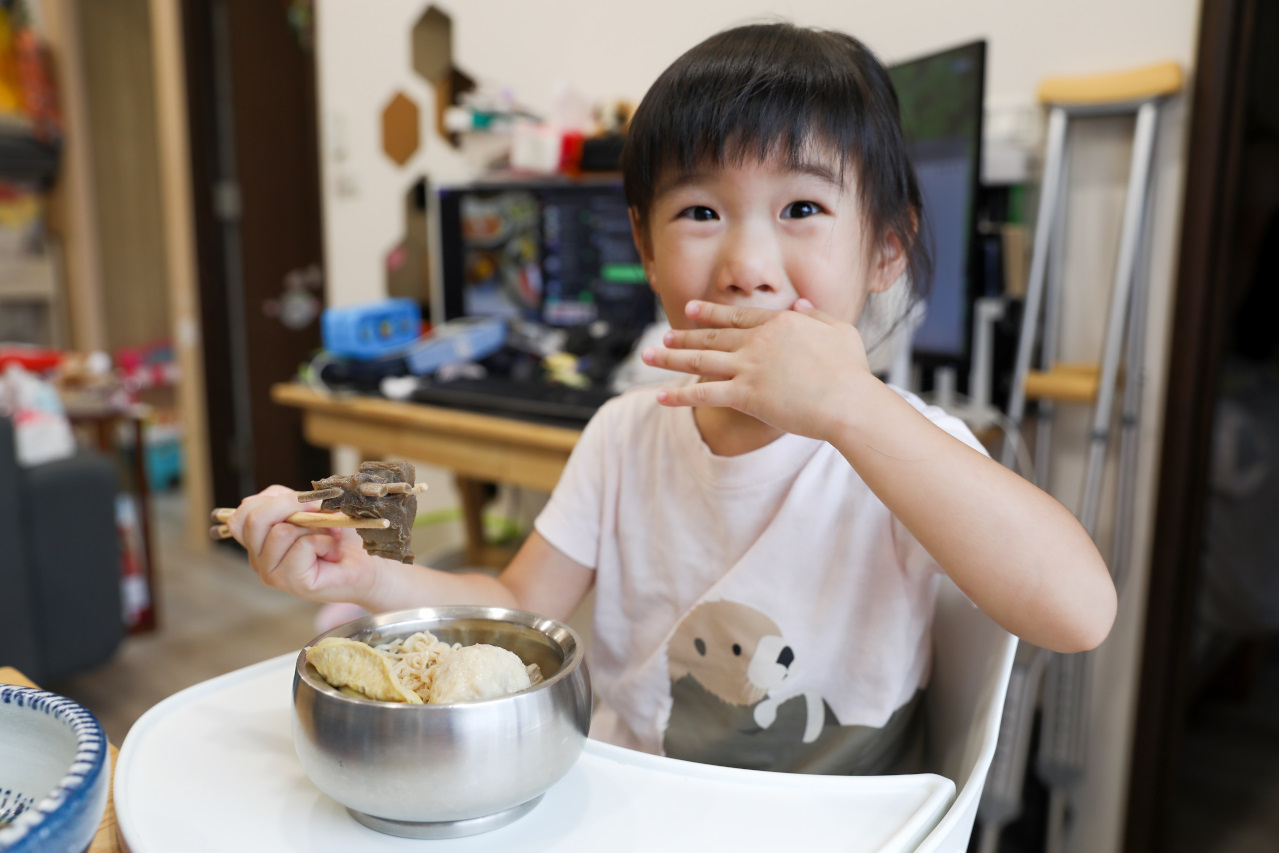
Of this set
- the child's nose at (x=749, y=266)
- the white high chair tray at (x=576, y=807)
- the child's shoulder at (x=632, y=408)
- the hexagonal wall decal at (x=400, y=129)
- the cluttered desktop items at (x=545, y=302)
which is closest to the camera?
the white high chair tray at (x=576, y=807)

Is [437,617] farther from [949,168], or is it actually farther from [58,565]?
[58,565]

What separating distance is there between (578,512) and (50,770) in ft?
1.69

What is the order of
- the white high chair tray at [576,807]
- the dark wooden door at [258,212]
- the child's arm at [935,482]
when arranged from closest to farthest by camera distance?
the white high chair tray at [576,807] → the child's arm at [935,482] → the dark wooden door at [258,212]

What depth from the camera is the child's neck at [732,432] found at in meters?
0.82

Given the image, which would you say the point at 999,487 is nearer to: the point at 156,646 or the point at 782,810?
the point at 782,810

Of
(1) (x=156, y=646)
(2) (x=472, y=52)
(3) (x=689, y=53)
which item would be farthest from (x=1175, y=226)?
(1) (x=156, y=646)

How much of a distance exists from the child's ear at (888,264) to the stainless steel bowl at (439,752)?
464 mm

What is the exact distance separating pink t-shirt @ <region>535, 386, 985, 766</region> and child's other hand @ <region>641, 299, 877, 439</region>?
0.18m

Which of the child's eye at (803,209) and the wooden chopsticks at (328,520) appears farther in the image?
the child's eye at (803,209)

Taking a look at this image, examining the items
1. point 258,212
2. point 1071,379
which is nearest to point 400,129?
point 258,212

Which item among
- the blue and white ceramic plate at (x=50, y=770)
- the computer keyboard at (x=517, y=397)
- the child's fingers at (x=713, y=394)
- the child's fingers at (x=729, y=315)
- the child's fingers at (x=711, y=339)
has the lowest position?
the computer keyboard at (x=517, y=397)

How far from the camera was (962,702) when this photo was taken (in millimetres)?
686

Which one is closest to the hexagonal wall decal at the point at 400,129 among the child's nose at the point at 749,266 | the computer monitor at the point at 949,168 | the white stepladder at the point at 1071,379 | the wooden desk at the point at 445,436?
the wooden desk at the point at 445,436

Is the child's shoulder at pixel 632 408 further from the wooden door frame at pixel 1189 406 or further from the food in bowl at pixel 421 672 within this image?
the wooden door frame at pixel 1189 406
